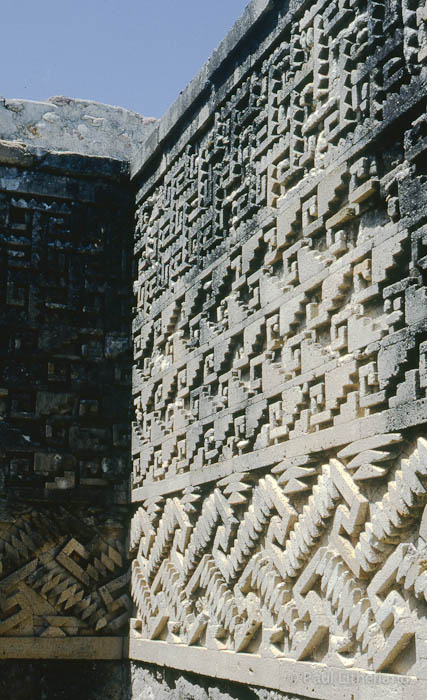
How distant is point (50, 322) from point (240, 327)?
1860mm

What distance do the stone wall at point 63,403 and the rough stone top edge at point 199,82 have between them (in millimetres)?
363

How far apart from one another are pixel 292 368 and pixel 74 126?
11.3 ft

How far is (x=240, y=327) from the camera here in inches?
192

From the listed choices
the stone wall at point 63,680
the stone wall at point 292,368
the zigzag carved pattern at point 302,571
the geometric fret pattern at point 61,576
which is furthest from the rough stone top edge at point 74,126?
the stone wall at point 63,680

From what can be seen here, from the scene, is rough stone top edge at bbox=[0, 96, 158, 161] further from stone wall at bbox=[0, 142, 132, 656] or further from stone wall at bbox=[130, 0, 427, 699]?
stone wall at bbox=[130, 0, 427, 699]

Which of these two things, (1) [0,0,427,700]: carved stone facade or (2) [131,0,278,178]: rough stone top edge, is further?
(2) [131,0,278,178]: rough stone top edge

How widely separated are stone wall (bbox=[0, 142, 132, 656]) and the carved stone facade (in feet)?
0.04

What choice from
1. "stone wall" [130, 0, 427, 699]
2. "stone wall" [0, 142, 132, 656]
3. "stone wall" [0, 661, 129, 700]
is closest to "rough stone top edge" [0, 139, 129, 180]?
"stone wall" [0, 142, 132, 656]

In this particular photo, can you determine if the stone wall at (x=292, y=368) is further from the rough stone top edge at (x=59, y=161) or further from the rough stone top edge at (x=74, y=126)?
the rough stone top edge at (x=74, y=126)

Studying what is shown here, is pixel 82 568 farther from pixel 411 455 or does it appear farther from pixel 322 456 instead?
pixel 411 455

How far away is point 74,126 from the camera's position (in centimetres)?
700

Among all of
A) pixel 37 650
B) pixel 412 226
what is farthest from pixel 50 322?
pixel 412 226

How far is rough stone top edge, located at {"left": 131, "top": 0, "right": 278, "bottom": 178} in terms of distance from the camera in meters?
4.96

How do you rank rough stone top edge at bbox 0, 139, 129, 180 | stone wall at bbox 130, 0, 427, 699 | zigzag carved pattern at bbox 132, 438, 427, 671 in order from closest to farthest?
zigzag carved pattern at bbox 132, 438, 427, 671 → stone wall at bbox 130, 0, 427, 699 → rough stone top edge at bbox 0, 139, 129, 180
